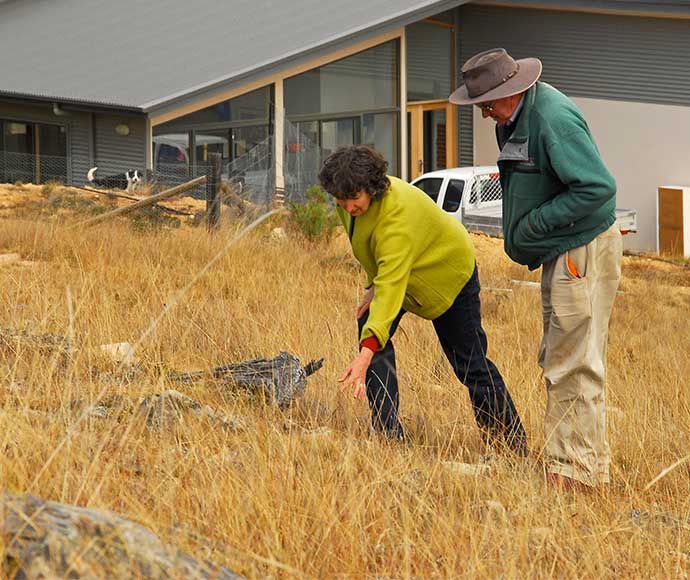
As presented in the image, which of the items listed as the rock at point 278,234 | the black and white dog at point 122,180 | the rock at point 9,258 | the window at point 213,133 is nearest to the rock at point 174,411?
the rock at point 9,258

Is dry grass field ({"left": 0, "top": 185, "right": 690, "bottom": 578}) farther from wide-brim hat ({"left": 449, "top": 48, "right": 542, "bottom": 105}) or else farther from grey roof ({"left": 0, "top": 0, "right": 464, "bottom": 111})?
grey roof ({"left": 0, "top": 0, "right": 464, "bottom": 111})

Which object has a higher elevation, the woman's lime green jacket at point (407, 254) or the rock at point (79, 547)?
the woman's lime green jacket at point (407, 254)

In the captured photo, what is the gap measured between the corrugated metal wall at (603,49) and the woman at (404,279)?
1751cm

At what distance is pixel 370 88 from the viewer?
74.6 feet

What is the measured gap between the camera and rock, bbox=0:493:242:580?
109 inches

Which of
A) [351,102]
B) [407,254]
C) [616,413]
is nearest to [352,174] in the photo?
[407,254]

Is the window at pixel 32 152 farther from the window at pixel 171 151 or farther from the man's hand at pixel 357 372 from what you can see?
the man's hand at pixel 357 372

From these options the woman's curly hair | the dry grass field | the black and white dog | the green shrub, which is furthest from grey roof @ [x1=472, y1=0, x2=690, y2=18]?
the woman's curly hair

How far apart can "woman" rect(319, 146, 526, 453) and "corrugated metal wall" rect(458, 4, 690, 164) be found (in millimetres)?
Answer: 17510

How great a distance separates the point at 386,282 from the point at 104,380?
1.42m

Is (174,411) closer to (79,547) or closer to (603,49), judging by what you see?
(79,547)

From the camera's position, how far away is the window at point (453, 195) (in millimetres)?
19062

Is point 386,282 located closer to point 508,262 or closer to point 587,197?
point 587,197

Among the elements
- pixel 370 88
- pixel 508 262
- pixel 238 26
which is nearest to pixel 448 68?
pixel 370 88
